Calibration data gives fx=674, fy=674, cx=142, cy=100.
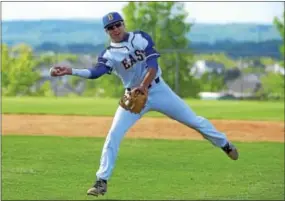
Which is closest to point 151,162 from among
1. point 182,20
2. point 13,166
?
point 13,166

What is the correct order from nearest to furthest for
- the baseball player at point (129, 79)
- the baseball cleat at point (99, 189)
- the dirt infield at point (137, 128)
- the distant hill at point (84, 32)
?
the baseball cleat at point (99, 189)
the baseball player at point (129, 79)
the dirt infield at point (137, 128)
the distant hill at point (84, 32)

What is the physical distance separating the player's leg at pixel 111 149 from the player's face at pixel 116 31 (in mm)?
604

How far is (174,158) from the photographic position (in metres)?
8.10

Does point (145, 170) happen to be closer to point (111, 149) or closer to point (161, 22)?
point (111, 149)

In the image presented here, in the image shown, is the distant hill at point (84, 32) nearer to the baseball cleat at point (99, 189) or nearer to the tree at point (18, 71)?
the tree at point (18, 71)

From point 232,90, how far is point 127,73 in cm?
2140

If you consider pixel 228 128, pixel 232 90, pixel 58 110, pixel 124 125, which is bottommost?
pixel 232 90

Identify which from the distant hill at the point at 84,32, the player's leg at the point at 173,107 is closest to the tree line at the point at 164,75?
the distant hill at the point at 84,32

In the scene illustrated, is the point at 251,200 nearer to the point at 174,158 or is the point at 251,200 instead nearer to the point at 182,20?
the point at 174,158

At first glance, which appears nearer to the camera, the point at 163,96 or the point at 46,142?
the point at 163,96

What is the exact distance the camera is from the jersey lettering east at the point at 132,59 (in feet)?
18.4

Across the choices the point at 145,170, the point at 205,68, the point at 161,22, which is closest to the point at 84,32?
the point at 161,22

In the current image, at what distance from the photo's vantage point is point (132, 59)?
5629 millimetres

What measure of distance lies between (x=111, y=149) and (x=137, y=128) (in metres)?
7.15
